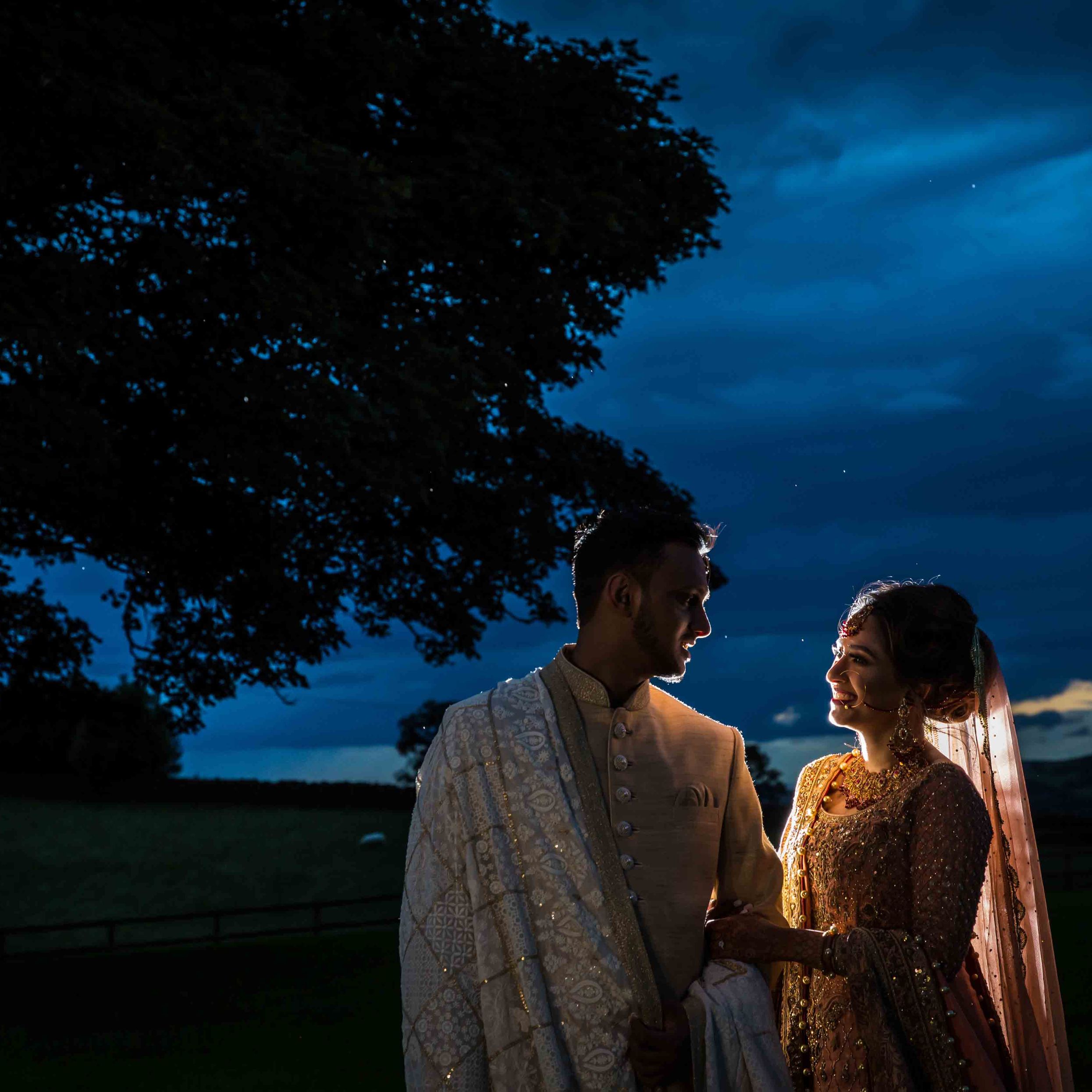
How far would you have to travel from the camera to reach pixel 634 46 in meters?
14.3

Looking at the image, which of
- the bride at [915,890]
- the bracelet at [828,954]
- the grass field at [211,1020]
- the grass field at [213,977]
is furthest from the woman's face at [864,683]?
the grass field at [211,1020]

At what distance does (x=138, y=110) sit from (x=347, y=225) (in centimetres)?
212

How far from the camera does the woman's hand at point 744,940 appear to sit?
3.51 meters

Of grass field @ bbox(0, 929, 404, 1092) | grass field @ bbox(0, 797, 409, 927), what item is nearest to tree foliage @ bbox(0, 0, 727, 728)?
grass field @ bbox(0, 929, 404, 1092)

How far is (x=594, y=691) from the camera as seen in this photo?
3.64 m

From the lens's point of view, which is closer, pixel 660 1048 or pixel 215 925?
pixel 660 1048

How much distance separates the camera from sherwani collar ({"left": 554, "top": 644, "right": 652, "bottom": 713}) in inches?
143

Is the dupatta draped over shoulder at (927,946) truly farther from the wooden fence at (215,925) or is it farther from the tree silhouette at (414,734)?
the tree silhouette at (414,734)

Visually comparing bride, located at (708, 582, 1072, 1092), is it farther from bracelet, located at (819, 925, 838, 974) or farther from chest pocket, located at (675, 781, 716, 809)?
chest pocket, located at (675, 781, 716, 809)

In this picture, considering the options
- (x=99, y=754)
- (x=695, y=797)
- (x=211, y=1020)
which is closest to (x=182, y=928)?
(x=99, y=754)

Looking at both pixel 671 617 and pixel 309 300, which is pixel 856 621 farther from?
pixel 309 300

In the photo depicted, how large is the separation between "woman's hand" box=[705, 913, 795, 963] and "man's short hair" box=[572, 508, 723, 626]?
3.08ft

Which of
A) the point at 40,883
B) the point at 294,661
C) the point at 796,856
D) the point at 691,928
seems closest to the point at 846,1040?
the point at 796,856

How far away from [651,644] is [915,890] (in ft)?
3.68
